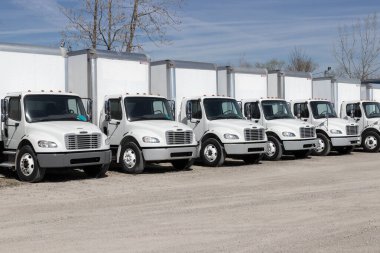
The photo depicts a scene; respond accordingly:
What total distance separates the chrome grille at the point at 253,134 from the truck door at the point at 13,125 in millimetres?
6653

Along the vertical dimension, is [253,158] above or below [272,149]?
below

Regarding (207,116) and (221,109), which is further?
(221,109)

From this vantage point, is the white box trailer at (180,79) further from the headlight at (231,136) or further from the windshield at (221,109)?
the headlight at (231,136)

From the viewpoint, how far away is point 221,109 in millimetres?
18156

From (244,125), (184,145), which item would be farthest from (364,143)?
(184,145)

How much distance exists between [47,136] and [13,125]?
1.33 m

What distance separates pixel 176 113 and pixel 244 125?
2.17 metres

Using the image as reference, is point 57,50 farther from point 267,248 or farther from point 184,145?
point 267,248

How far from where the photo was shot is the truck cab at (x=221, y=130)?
17.2 metres

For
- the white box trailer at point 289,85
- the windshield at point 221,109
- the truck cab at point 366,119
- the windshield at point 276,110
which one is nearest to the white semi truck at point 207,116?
the windshield at point 221,109

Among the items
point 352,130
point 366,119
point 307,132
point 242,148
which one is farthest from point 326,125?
point 242,148

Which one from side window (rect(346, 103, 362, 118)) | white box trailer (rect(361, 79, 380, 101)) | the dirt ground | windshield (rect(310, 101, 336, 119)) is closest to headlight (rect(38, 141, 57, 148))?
the dirt ground

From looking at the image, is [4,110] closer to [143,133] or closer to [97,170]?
[97,170]

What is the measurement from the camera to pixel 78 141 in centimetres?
1353
